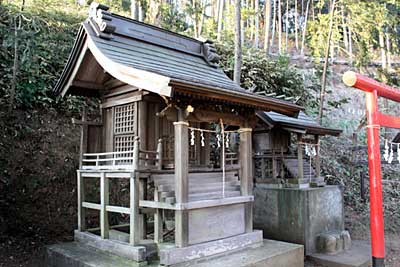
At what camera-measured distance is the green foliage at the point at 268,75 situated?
13656 mm

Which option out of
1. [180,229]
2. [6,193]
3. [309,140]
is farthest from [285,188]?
[6,193]

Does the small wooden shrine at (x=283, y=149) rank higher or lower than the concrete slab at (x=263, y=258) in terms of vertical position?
higher

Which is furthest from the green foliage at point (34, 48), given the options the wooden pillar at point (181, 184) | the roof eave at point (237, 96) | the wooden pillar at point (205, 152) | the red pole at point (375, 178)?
the red pole at point (375, 178)

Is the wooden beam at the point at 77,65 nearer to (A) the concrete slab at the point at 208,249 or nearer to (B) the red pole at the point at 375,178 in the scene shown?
(A) the concrete slab at the point at 208,249

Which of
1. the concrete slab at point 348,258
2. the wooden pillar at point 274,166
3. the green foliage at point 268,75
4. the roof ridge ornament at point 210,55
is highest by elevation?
the green foliage at point 268,75

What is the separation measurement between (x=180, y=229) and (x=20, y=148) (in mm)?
5252

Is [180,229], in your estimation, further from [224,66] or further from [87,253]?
[224,66]

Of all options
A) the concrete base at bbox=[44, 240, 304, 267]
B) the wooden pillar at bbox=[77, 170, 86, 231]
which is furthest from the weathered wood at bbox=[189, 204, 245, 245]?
Answer: the wooden pillar at bbox=[77, 170, 86, 231]

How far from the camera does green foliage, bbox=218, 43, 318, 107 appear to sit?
13.7 m

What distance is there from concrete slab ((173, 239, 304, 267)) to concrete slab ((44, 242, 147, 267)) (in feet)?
3.38

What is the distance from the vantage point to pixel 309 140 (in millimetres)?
9891

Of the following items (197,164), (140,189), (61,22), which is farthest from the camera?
(61,22)

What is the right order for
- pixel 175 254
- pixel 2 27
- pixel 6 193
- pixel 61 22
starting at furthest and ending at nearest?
1. pixel 61 22
2. pixel 2 27
3. pixel 6 193
4. pixel 175 254

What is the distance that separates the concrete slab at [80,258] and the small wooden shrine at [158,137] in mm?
142
